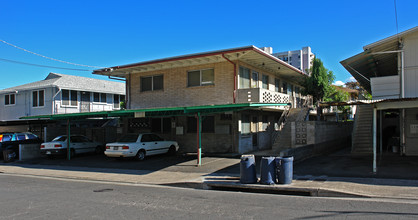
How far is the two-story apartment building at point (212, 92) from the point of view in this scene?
17.0 meters

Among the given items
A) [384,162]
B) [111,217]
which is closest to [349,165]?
[384,162]

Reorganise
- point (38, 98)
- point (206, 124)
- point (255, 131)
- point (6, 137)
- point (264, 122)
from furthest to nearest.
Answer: point (38, 98)
point (264, 122)
point (6, 137)
point (255, 131)
point (206, 124)

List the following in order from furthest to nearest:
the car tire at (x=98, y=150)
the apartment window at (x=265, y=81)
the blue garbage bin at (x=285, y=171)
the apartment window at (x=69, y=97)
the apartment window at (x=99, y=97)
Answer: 1. the apartment window at (x=99, y=97)
2. the apartment window at (x=69, y=97)
3. the car tire at (x=98, y=150)
4. the apartment window at (x=265, y=81)
5. the blue garbage bin at (x=285, y=171)

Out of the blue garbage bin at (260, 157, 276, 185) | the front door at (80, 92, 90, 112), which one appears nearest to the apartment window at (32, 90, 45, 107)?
the front door at (80, 92, 90, 112)

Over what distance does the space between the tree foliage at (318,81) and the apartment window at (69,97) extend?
19262 mm

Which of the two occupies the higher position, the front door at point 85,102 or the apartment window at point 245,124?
the front door at point 85,102

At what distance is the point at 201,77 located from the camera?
18297mm

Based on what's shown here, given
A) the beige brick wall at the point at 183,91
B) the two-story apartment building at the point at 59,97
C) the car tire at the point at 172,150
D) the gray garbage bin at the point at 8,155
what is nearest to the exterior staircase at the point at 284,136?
the beige brick wall at the point at 183,91

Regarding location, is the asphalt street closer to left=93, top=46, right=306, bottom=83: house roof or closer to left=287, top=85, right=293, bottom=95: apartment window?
left=93, top=46, right=306, bottom=83: house roof

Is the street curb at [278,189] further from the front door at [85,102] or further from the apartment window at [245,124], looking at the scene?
the front door at [85,102]

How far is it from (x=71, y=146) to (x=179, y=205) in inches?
555

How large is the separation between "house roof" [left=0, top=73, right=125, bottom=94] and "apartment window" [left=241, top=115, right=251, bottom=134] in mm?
15455

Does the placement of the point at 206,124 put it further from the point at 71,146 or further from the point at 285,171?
the point at 285,171

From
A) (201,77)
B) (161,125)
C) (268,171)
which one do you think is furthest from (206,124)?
(268,171)
